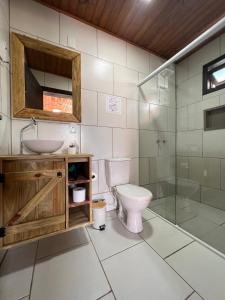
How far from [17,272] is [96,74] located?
2066 millimetres

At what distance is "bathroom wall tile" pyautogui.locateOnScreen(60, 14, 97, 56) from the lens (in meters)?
1.58

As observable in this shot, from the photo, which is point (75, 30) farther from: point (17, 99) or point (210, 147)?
point (210, 147)

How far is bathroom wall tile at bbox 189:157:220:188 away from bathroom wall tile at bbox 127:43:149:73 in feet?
5.31

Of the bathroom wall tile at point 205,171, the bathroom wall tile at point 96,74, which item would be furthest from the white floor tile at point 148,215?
the bathroom wall tile at point 96,74

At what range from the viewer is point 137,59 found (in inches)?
82.8

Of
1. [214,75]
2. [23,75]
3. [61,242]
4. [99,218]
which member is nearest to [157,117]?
[214,75]

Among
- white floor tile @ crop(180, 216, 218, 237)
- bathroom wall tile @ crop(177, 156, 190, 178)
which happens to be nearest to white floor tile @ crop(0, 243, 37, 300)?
white floor tile @ crop(180, 216, 218, 237)

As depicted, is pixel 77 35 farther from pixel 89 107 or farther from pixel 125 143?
pixel 125 143

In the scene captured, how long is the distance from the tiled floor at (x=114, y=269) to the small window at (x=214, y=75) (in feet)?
6.60

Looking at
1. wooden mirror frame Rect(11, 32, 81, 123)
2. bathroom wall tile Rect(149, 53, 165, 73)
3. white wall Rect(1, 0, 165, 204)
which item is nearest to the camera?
wooden mirror frame Rect(11, 32, 81, 123)

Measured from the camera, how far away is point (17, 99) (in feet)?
4.40

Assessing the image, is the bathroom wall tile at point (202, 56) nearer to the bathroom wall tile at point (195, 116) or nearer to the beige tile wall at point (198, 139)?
the beige tile wall at point (198, 139)

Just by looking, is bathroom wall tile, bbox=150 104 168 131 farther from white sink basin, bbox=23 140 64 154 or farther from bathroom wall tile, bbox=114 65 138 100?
white sink basin, bbox=23 140 64 154

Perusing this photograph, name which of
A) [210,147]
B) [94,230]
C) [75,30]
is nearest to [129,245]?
[94,230]
